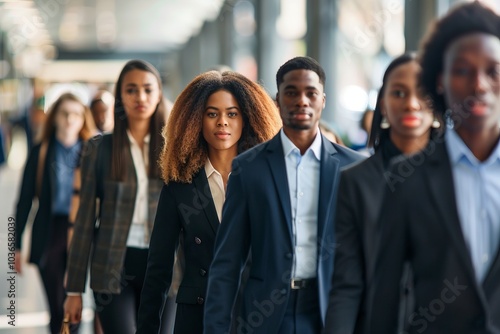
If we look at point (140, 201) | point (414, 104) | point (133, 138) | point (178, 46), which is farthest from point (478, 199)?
point (178, 46)

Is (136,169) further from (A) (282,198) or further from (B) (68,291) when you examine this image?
(A) (282,198)

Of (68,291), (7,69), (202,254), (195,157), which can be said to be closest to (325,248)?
(202,254)

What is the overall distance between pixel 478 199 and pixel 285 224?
4.60 ft

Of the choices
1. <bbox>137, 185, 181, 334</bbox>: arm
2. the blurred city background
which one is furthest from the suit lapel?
<bbox>137, 185, 181, 334</bbox>: arm

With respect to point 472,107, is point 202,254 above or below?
below

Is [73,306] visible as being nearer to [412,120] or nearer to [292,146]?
[292,146]

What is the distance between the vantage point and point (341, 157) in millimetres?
4055

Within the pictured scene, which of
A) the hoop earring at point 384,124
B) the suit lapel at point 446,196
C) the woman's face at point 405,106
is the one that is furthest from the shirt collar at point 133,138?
the suit lapel at point 446,196

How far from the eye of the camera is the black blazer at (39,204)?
24.5ft

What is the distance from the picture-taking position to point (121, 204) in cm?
565

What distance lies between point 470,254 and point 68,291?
12.1 feet

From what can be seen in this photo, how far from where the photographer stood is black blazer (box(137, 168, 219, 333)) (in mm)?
4430

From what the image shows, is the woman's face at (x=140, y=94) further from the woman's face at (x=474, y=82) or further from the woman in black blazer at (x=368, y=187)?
the woman's face at (x=474, y=82)

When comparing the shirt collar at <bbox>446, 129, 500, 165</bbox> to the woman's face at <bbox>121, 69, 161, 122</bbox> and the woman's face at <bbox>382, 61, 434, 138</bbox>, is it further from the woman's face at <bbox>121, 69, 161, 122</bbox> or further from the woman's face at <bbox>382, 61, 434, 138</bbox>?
the woman's face at <bbox>121, 69, 161, 122</bbox>
